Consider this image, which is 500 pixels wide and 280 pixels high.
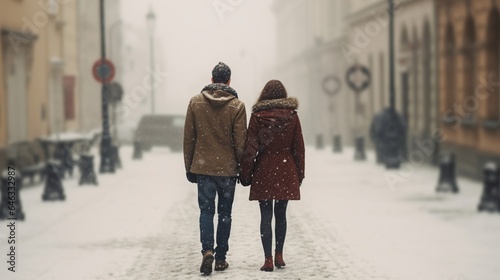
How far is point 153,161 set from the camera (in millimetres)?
29578

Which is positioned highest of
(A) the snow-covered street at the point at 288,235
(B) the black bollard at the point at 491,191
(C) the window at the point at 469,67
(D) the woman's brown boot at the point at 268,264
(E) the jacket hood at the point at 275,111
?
(C) the window at the point at 469,67

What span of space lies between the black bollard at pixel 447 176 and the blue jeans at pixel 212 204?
9.21 meters

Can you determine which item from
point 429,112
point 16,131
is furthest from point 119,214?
point 429,112

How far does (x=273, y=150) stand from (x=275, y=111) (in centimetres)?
35

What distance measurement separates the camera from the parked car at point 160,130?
A: 35.9m

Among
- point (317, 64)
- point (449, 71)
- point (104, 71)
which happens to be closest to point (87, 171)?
point (104, 71)

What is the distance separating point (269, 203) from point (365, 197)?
7.99 metres

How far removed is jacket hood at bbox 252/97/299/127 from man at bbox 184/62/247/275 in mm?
150

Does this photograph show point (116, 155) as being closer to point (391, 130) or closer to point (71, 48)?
point (391, 130)

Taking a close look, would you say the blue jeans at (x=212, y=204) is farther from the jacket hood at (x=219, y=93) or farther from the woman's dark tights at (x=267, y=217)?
the jacket hood at (x=219, y=93)

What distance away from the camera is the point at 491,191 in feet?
47.4

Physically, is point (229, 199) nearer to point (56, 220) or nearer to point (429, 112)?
point (56, 220)

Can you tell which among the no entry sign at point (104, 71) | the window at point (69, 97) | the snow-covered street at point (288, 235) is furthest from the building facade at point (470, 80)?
the window at point (69, 97)

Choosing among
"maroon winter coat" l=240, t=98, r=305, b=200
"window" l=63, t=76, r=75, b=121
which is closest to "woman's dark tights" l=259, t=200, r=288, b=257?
"maroon winter coat" l=240, t=98, r=305, b=200
